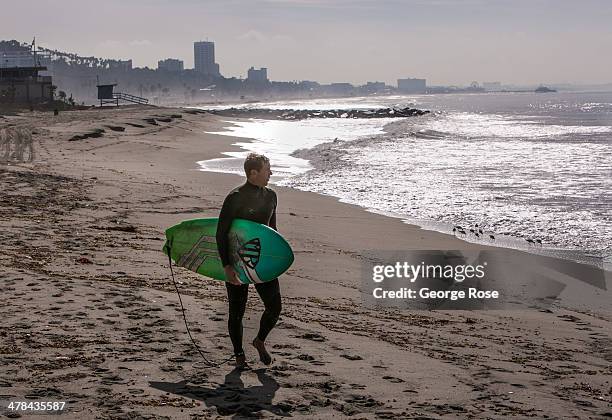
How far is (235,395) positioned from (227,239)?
1.26 metres

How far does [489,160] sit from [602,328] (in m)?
26.1

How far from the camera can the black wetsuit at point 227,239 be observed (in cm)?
593

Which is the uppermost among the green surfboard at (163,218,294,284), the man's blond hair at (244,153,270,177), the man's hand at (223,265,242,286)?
the man's blond hair at (244,153,270,177)

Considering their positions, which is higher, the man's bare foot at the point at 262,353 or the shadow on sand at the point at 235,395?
the man's bare foot at the point at 262,353

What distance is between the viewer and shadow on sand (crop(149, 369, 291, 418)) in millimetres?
5035

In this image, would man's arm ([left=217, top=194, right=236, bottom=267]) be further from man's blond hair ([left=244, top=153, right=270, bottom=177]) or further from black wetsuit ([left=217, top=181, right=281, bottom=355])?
man's blond hair ([left=244, top=153, right=270, bottom=177])

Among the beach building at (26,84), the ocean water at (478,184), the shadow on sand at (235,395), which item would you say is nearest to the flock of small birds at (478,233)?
the ocean water at (478,184)

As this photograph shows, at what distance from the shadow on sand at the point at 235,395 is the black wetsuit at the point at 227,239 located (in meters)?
0.46

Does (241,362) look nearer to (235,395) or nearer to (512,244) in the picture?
(235,395)

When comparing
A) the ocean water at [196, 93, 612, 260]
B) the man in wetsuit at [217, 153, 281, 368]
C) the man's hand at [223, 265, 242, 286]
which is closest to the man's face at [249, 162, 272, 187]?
the man in wetsuit at [217, 153, 281, 368]

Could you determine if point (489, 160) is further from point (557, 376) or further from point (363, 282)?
point (557, 376)

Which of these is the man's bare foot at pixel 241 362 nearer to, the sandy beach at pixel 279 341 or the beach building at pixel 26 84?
the sandy beach at pixel 279 341

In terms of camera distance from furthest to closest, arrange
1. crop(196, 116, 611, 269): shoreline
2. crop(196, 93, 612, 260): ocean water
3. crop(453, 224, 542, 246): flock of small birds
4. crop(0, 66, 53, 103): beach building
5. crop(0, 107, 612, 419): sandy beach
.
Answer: crop(0, 66, 53, 103): beach building < crop(196, 93, 612, 260): ocean water < crop(453, 224, 542, 246): flock of small birds < crop(196, 116, 611, 269): shoreline < crop(0, 107, 612, 419): sandy beach

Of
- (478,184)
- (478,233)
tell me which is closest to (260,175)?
(478,233)
